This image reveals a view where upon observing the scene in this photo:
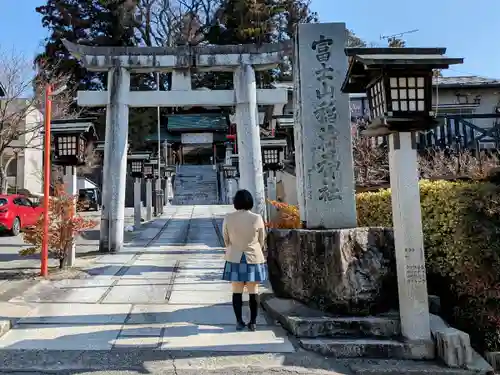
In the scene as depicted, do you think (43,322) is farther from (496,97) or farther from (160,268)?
(496,97)

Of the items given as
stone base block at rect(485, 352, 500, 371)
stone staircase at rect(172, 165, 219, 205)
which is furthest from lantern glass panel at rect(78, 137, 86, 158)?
stone staircase at rect(172, 165, 219, 205)

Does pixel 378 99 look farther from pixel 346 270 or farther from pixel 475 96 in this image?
pixel 475 96

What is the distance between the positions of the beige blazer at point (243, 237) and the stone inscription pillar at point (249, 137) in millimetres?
5974

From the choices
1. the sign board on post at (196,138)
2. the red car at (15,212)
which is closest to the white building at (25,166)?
the sign board on post at (196,138)

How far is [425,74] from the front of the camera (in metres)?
4.49

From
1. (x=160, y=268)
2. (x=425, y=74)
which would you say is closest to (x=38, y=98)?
(x=160, y=268)

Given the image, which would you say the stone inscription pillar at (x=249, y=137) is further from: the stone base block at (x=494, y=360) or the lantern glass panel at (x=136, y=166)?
the lantern glass panel at (x=136, y=166)

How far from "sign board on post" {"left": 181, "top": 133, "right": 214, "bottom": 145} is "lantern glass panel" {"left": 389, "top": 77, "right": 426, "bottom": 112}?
3710 centimetres

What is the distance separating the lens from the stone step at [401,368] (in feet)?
13.0

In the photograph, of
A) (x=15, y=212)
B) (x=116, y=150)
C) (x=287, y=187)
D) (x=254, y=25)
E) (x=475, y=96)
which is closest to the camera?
(x=116, y=150)

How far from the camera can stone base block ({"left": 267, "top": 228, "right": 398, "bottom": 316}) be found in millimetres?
4930

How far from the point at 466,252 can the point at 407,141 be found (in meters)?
1.43

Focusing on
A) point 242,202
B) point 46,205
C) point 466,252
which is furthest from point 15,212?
point 466,252

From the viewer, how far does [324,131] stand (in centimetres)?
614
